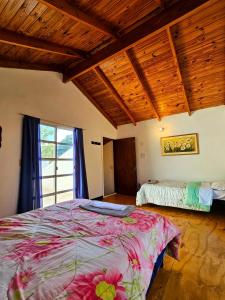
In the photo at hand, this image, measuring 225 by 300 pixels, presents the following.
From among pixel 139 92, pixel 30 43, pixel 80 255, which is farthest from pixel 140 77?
pixel 80 255

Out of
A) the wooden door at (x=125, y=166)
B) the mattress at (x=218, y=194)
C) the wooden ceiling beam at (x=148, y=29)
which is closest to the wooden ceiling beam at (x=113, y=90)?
the wooden ceiling beam at (x=148, y=29)

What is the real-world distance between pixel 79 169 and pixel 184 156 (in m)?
3.03

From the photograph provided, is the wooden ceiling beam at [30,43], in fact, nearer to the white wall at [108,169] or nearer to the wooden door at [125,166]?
the wooden door at [125,166]

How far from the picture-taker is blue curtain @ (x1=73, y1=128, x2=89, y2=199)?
446 cm

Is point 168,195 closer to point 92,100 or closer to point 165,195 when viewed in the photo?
point 165,195

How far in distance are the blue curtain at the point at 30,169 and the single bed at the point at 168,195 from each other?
248 cm

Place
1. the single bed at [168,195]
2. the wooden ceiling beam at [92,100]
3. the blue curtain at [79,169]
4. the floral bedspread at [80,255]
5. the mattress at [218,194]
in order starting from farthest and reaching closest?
1. the wooden ceiling beam at [92,100]
2. the blue curtain at [79,169]
3. the single bed at [168,195]
4. the mattress at [218,194]
5. the floral bedspread at [80,255]

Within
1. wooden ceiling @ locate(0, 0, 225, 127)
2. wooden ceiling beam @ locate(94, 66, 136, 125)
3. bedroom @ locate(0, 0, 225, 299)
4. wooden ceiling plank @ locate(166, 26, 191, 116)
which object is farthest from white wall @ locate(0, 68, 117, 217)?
wooden ceiling plank @ locate(166, 26, 191, 116)

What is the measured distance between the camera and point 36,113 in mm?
3715

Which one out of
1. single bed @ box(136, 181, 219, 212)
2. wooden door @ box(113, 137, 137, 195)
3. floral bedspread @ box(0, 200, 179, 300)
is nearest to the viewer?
floral bedspread @ box(0, 200, 179, 300)

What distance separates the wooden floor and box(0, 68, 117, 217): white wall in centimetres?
279

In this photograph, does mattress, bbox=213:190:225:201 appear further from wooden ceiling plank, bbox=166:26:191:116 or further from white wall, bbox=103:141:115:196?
white wall, bbox=103:141:115:196

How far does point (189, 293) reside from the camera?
61.1 inches

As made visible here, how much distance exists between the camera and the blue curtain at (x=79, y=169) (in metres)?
4.46
